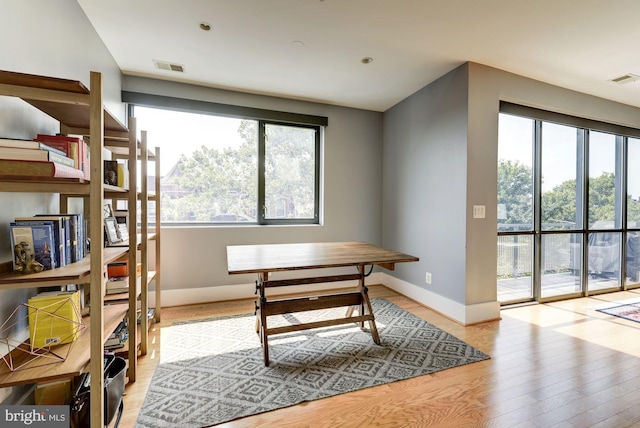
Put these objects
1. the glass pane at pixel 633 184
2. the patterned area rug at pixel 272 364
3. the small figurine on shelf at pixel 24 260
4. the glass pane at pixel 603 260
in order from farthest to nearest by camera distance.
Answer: the glass pane at pixel 633 184 < the glass pane at pixel 603 260 < the patterned area rug at pixel 272 364 < the small figurine on shelf at pixel 24 260

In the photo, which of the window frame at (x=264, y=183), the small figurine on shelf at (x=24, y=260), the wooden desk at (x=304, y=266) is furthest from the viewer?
the window frame at (x=264, y=183)

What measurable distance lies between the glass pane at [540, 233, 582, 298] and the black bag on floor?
4180 millimetres

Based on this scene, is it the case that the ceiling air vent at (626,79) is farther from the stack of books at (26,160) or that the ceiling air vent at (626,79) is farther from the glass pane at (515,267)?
the stack of books at (26,160)

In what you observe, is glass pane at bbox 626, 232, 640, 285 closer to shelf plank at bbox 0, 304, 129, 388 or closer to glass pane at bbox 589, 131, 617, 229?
glass pane at bbox 589, 131, 617, 229

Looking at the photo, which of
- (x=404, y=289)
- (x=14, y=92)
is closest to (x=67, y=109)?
(x=14, y=92)

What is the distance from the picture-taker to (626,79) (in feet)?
9.75

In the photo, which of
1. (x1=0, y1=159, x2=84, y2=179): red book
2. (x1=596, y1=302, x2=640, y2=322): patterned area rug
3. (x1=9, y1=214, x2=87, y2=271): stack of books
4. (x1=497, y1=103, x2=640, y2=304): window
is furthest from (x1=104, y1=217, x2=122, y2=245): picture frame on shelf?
(x1=596, y1=302, x2=640, y2=322): patterned area rug

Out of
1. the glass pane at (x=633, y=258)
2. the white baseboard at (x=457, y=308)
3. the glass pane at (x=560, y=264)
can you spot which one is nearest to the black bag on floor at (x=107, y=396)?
the white baseboard at (x=457, y=308)

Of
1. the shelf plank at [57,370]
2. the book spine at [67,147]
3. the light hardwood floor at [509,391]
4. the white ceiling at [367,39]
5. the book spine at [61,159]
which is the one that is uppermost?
the white ceiling at [367,39]

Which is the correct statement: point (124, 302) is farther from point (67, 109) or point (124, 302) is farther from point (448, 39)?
point (448, 39)

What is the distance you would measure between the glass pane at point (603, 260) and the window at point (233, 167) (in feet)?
12.2

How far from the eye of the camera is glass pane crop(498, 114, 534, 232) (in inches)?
123

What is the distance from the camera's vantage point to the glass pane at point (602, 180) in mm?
3656

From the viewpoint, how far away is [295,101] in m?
3.64
